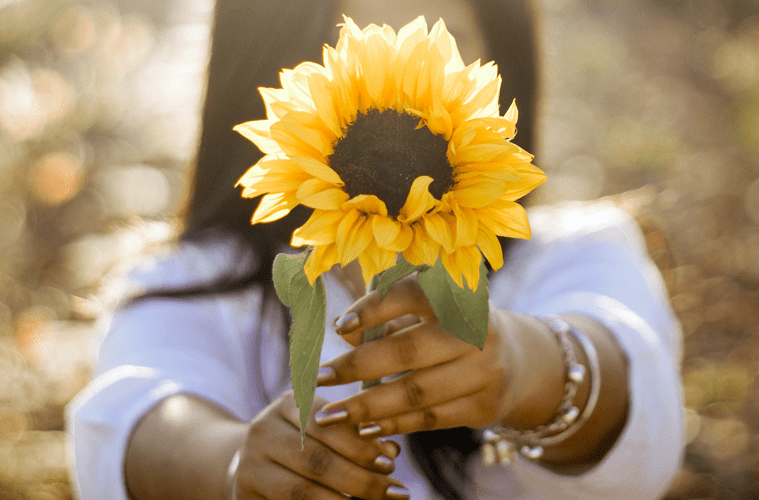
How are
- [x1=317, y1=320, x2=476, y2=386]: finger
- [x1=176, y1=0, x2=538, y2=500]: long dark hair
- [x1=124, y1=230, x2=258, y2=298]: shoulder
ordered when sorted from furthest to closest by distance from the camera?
[x1=124, y1=230, x2=258, y2=298]: shoulder, [x1=176, y1=0, x2=538, y2=500]: long dark hair, [x1=317, y1=320, x2=476, y2=386]: finger

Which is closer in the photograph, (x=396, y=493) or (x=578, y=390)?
(x=396, y=493)

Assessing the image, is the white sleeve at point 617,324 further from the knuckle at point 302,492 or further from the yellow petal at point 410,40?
the yellow petal at point 410,40

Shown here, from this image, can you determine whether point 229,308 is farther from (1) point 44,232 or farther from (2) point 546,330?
(1) point 44,232

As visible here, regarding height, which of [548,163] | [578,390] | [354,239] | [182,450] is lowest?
[182,450]

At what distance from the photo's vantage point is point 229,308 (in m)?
0.87

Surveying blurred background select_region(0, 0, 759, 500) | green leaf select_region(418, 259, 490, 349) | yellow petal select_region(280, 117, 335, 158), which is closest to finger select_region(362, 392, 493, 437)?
green leaf select_region(418, 259, 490, 349)

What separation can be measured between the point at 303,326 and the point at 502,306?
64cm

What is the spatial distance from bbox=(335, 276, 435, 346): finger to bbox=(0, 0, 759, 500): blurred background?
1305mm

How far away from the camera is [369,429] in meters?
0.40

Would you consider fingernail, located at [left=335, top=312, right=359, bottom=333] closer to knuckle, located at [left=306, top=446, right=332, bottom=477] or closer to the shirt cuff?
knuckle, located at [left=306, top=446, right=332, bottom=477]

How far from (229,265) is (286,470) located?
18.8 inches

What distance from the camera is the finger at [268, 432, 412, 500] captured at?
39cm

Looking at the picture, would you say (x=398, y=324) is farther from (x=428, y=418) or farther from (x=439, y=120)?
(x=439, y=120)

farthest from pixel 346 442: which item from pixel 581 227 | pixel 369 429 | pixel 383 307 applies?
pixel 581 227
